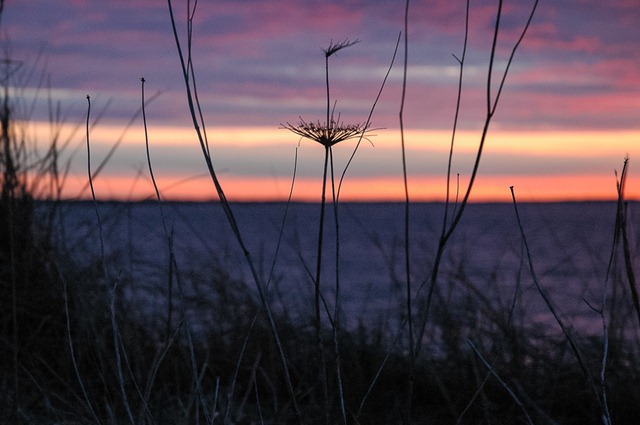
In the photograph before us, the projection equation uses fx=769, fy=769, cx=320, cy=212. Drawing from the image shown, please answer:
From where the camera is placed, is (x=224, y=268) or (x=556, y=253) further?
(x=556, y=253)

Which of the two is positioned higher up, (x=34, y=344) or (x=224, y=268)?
(x=224, y=268)

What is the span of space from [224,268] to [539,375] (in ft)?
4.17

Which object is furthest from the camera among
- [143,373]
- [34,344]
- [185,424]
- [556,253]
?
[556,253]

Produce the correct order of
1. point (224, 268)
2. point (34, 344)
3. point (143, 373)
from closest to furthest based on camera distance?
point (143, 373), point (34, 344), point (224, 268)

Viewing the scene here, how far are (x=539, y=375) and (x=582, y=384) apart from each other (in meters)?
0.14

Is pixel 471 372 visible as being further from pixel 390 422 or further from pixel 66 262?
pixel 66 262

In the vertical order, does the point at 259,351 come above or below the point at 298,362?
above

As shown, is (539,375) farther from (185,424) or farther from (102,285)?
(102,285)

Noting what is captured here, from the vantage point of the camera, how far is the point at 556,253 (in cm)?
1512

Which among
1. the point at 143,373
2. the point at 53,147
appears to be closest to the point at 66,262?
the point at 53,147

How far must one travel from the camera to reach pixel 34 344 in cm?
259

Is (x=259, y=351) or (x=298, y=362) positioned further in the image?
(x=298, y=362)

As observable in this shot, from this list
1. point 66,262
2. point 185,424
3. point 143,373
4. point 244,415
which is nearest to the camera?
point 185,424

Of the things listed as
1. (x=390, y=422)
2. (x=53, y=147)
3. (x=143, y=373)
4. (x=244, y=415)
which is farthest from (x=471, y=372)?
(x=53, y=147)
